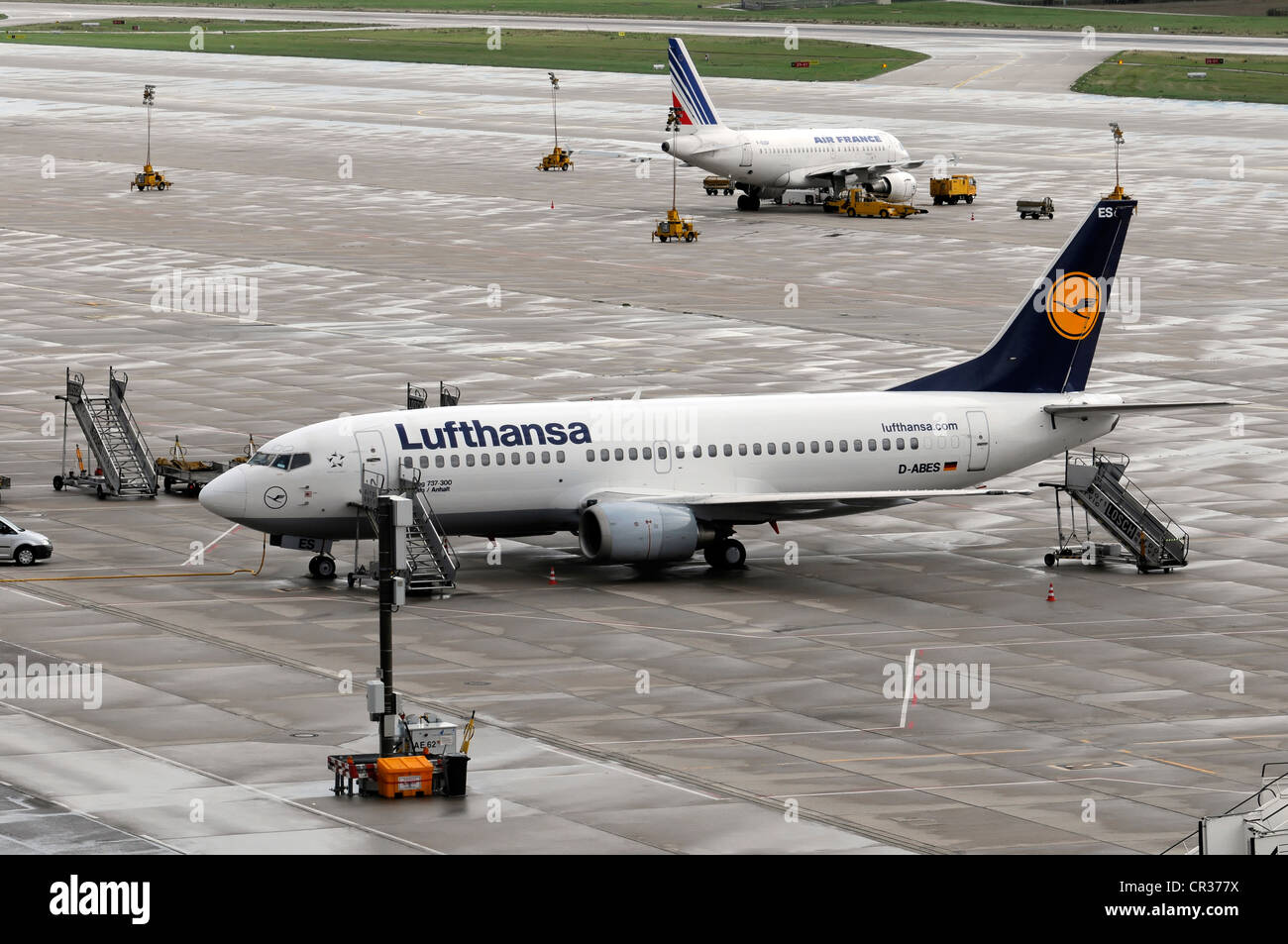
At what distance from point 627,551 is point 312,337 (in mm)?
41075

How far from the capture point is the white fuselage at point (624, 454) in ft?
181

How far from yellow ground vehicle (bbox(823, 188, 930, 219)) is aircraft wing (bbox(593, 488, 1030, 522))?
79232 millimetres

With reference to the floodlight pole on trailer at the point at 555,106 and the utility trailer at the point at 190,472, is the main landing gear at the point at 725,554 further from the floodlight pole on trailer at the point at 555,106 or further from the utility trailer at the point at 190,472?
the floodlight pole on trailer at the point at 555,106

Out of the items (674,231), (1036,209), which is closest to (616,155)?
(674,231)

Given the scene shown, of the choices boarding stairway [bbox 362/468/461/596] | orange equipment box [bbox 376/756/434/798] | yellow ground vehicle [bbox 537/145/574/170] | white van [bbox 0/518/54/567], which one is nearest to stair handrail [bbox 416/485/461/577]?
boarding stairway [bbox 362/468/461/596]

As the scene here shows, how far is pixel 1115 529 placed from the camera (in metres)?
58.6

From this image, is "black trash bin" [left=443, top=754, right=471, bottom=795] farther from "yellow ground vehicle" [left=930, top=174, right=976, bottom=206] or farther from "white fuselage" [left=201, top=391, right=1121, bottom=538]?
"yellow ground vehicle" [left=930, top=174, right=976, bottom=206]

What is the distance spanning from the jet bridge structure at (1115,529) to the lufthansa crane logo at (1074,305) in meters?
3.90

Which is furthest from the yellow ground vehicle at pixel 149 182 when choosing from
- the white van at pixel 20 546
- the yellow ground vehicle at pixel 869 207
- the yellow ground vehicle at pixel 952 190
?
the white van at pixel 20 546

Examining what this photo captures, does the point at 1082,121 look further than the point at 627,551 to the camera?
Yes

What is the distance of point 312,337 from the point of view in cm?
9350

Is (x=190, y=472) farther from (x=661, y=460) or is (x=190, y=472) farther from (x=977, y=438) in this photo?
(x=977, y=438)
